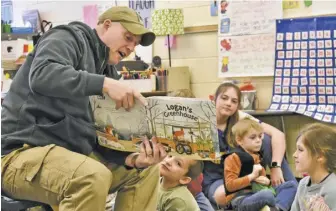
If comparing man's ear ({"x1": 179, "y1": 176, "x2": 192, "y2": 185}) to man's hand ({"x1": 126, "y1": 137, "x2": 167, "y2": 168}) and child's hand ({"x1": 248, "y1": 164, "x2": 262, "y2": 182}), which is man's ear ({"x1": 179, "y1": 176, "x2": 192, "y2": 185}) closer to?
child's hand ({"x1": 248, "y1": 164, "x2": 262, "y2": 182})

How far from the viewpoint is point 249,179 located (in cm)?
254

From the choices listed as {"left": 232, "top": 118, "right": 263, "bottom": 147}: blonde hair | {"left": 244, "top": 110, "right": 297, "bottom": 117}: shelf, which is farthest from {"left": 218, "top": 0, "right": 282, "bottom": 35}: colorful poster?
{"left": 232, "top": 118, "right": 263, "bottom": 147}: blonde hair

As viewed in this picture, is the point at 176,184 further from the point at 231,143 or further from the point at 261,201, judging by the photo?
the point at 231,143

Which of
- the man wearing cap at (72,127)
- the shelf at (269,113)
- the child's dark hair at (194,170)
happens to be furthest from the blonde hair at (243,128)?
the man wearing cap at (72,127)

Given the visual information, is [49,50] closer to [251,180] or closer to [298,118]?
[251,180]

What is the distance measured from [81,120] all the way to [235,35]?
2536mm

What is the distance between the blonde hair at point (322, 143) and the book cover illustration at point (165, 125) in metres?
0.84

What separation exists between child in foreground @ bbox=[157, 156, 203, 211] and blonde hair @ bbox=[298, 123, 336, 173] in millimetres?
517

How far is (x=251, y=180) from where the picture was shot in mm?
2545

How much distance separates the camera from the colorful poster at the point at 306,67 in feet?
Answer: 12.0

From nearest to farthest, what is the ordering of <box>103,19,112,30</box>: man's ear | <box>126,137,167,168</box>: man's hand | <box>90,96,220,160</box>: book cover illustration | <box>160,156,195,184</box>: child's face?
Result: 1. <box>90,96,220,160</box>: book cover illustration
2. <box>126,137,167,168</box>: man's hand
3. <box>103,19,112,30</box>: man's ear
4. <box>160,156,195,184</box>: child's face

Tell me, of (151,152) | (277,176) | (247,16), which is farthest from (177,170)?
(247,16)

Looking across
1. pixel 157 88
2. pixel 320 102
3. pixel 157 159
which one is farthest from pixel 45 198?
pixel 320 102

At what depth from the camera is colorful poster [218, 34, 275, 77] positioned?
3.84 meters
